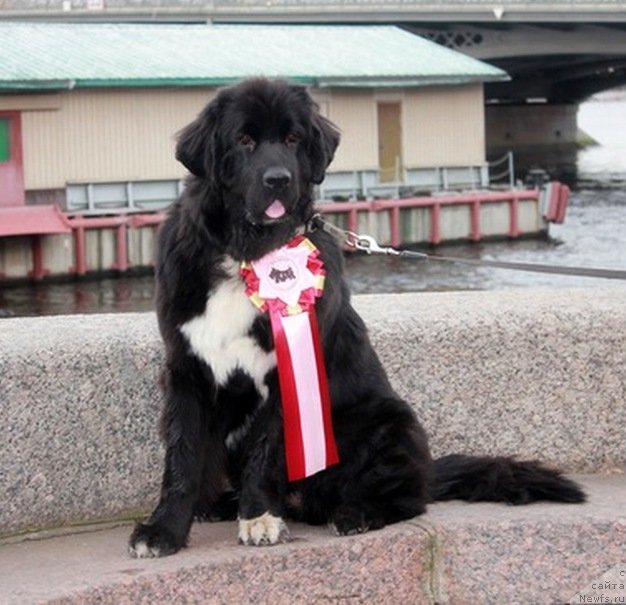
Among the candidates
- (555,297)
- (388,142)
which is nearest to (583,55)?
(388,142)

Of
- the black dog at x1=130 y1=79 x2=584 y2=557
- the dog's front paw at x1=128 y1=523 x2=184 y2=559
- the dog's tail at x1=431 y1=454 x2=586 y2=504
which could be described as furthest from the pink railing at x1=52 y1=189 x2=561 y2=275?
the dog's front paw at x1=128 y1=523 x2=184 y2=559

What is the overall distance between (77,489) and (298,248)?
1.21m

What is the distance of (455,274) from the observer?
40906 millimetres

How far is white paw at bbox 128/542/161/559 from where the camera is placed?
5.10 meters

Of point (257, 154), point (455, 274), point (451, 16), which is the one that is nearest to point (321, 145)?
point (257, 154)

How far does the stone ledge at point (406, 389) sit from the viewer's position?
5.55 metres

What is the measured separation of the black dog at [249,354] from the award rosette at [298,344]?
0.04m

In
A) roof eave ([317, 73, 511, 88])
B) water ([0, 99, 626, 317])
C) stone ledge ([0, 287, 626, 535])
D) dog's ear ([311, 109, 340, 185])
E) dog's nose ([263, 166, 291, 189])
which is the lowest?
water ([0, 99, 626, 317])

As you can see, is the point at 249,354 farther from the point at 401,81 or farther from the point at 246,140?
the point at 401,81

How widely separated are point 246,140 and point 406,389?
1386 millimetres

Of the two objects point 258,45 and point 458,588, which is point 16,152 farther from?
point 458,588

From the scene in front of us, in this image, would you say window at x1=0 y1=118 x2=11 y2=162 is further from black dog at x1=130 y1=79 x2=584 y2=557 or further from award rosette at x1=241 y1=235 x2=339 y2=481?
award rosette at x1=241 y1=235 x2=339 y2=481

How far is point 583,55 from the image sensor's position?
7756 centimetres

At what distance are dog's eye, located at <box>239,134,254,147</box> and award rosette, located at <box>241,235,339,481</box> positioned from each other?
0.38 metres
